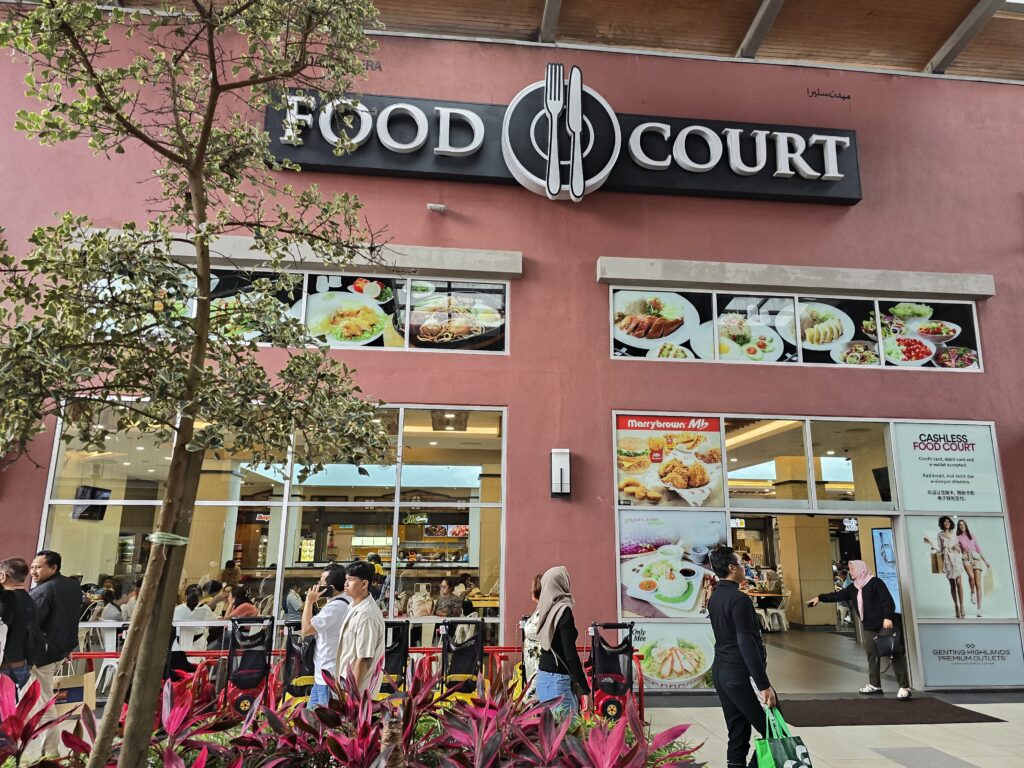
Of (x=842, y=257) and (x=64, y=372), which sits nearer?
(x=64, y=372)

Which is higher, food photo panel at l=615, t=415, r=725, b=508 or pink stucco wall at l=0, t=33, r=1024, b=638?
pink stucco wall at l=0, t=33, r=1024, b=638

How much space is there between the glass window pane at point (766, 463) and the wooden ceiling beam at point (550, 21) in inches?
239

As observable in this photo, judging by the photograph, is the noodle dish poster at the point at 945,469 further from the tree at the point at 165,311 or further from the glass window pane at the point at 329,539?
the tree at the point at 165,311

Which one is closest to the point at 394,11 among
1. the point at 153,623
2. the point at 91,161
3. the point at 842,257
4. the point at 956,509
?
the point at 91,161

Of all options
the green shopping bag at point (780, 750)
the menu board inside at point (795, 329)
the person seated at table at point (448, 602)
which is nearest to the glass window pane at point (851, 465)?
the menu board inside at point (795, 329)

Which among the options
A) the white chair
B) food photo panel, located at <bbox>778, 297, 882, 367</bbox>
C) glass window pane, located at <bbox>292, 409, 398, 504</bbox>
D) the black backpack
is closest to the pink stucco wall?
food photo panel, located at <bbox>778, 297, 882, 367</bbox>

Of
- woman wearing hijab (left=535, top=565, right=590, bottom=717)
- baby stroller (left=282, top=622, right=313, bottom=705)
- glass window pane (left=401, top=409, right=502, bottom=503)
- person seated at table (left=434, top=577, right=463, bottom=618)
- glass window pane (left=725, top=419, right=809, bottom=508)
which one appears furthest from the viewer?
glass window pane (left=725, top=419, right=809, bottom=508)

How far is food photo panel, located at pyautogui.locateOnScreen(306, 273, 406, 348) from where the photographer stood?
9.24 m

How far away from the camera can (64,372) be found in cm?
251

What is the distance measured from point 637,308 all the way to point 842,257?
10.3 ft

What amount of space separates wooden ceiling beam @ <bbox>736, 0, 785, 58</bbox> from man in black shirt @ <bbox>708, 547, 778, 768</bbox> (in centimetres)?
865

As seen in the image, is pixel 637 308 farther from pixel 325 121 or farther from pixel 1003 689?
pixel 1003 689

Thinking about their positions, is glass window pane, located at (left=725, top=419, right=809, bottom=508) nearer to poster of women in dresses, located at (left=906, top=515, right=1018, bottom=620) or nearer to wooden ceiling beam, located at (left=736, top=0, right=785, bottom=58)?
poster of women in dresses, located at (left=906, top=515, right=1018, bottom=620)

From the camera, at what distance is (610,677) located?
5.86 m
